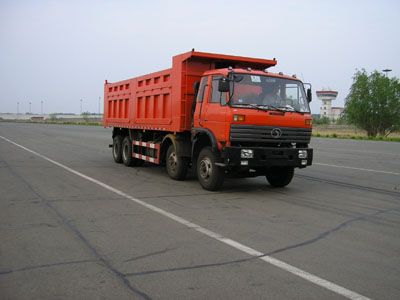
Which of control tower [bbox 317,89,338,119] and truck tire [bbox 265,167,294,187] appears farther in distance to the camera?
control tower [bbox 317,89,338,119]

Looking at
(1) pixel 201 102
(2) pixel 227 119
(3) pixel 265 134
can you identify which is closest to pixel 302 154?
(3) pixel 265 134

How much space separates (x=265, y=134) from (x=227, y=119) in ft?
2.75

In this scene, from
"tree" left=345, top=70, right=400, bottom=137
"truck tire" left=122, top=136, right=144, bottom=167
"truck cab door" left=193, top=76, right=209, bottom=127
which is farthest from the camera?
"tree" left=345, top=70, right=400, bottom=137

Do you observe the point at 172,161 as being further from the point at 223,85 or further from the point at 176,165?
the point at 223,85

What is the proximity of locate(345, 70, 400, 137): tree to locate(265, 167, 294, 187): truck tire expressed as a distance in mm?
51447

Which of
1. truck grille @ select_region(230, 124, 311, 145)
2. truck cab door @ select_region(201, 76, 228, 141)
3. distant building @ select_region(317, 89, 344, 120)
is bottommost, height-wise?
truck grille @ select_region(230, 124, 311, 145)

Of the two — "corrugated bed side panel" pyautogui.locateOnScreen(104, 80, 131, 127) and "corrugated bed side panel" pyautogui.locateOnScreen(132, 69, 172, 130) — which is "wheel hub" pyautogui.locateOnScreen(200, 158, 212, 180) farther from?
"corrugated bed side panel" pyautogui.locateOnScreen(104, 80, 131, 127)

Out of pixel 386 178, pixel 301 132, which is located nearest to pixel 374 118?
pixel 386 178

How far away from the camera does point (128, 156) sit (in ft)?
46.8

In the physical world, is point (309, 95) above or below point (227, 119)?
above

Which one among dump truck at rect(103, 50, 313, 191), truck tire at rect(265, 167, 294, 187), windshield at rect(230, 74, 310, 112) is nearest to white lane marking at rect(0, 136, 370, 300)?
dump truck at rect(103, 50, 313, 191)

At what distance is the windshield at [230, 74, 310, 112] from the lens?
9.11m

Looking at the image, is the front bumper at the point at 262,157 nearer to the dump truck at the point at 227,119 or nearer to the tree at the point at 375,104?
the dump truck at the point at 227,119

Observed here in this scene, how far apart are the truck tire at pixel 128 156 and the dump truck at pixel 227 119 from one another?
6.74ft
